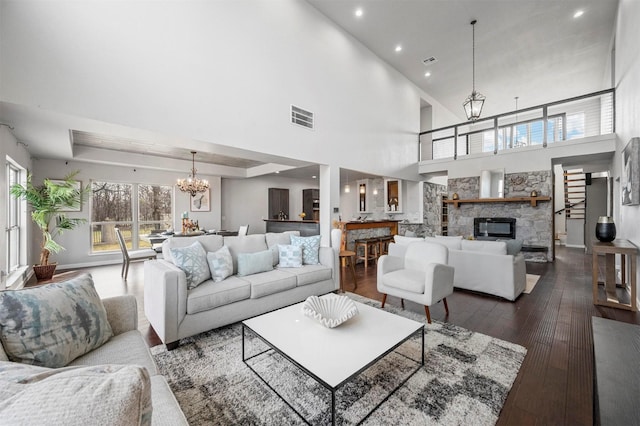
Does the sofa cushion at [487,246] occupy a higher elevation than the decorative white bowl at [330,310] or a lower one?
higher

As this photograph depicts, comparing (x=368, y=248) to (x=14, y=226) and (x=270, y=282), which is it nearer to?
(x=270, y=282)

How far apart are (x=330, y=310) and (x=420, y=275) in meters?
1.49

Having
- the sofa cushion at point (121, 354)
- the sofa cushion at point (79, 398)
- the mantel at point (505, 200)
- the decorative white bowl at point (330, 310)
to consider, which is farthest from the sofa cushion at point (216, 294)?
the mantel at point (505, 200)

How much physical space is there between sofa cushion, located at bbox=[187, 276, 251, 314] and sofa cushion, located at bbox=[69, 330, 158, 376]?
850mm

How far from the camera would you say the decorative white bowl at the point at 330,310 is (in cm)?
198

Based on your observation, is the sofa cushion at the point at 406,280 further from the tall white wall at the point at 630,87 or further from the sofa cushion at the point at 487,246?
the tall white wall at the point at 630,87

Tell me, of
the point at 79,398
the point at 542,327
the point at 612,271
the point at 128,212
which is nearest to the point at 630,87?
the point at 612,271

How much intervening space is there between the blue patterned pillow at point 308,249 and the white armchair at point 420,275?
97 centimetres

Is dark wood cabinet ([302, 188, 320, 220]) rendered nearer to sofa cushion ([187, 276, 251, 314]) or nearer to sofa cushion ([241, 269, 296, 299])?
sofa cushion ([241, 269, 296, 299])

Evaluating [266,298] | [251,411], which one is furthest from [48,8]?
[251,411]

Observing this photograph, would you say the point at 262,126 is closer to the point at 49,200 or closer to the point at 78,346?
the point at 49,200

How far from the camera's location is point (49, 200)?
4027 millimetres

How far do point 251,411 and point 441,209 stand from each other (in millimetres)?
9457

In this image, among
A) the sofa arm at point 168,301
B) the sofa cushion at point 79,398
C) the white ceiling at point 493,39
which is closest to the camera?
the sofa cushion at point 79,398
